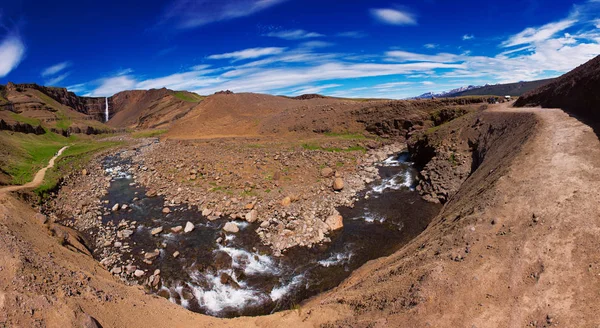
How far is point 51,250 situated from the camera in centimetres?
951

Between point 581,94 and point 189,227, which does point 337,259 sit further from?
point 581,94

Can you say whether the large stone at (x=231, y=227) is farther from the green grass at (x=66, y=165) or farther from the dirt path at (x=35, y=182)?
the green grass at (x=66, y=165)

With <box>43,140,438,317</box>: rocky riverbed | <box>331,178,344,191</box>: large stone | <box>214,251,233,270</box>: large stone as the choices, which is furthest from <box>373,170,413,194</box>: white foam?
<box>214,251,233,270</box>: large stone

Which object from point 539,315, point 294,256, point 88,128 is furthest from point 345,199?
point 88,128

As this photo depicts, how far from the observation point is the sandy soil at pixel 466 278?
17.5 feet

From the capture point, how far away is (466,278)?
20.1ft

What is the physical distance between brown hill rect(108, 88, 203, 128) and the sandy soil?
77.4 metres

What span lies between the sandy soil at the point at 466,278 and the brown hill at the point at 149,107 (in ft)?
254

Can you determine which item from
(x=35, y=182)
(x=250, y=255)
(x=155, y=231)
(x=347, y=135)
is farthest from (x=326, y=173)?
(x=35, y=182)

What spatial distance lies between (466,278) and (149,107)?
389ft

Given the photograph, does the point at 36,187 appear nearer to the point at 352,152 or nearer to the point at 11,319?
the point at 11,319

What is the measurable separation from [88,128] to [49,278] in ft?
245

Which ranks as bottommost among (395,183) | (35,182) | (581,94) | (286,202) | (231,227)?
(395,183)

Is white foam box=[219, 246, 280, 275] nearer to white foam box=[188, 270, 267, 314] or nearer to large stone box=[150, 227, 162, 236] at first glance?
white foam box=[188, 270, 267, 314]
